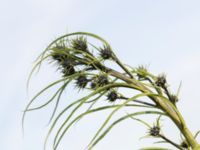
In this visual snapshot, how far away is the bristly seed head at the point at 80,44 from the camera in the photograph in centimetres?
208

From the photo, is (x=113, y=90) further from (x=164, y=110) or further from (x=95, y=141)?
(x=95, y=141)

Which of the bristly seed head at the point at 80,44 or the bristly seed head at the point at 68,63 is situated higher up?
the bristly seed head at the point at 80,44

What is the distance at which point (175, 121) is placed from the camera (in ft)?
6.19

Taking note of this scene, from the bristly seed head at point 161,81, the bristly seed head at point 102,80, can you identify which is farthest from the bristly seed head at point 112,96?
the bristly seed head at point 161,81

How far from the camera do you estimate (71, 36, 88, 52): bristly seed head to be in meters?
2.08

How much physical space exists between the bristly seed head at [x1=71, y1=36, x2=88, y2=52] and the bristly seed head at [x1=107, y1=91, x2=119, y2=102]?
0.21 m

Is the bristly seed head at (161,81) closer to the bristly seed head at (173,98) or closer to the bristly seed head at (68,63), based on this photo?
the bristly seed head at (173,98)

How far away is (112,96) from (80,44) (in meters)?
0.26

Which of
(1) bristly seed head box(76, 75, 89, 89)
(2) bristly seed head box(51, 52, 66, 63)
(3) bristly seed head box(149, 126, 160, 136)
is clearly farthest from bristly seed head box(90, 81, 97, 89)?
(3) bristly seed head box(149, 126, 160, 136)

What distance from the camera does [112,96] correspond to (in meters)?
2.01

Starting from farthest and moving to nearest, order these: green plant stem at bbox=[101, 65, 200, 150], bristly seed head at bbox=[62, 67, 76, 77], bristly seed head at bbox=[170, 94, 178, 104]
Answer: bristly seed head at bbox=[62, 67, 76, 77] → bristly seed head at bbox=[170, 94, 178, 104] → green plant stem at bbox=[101, 65, 200, 150]

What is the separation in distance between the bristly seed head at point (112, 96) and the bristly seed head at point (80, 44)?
0.69 ft

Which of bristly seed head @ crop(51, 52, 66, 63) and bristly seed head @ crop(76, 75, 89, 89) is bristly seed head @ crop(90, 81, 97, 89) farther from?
bristly seed head @ crop(51, 52, 66, 63)

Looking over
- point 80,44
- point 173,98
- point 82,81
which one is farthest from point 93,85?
point 173,98
